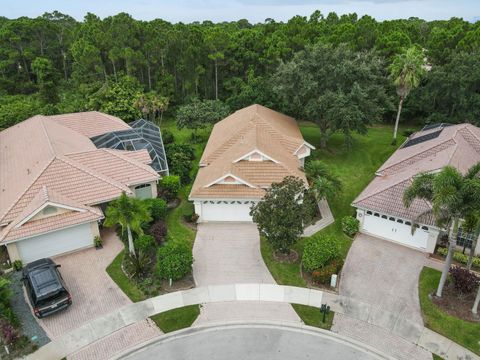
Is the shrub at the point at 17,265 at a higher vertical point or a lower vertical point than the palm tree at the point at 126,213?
lower

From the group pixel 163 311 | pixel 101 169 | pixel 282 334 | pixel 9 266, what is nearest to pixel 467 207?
pixel 282 334

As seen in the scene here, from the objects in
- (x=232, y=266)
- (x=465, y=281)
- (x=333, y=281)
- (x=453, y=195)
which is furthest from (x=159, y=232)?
(x=465, y=281)

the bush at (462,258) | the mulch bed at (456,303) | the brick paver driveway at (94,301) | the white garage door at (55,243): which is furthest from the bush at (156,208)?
the bush at (462,258)

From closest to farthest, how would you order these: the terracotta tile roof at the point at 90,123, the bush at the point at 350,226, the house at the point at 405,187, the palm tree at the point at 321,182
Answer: the house at the point at 405,187 → the bush at the point at 350,226 → the palm tree at the point at 321,182 → the terracotta tile roof at the point at 90,123

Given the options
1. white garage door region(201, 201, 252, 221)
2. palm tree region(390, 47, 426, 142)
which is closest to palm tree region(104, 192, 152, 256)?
white garage door region(201, 201, 252, 221)

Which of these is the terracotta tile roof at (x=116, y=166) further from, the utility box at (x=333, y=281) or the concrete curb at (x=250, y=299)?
the utility box at (x=333, y=281)

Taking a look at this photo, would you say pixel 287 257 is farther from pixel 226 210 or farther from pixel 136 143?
pixel 136 143

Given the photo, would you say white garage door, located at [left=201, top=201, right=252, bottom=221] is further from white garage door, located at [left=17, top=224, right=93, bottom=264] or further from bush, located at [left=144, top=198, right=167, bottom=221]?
white garage door, located at [left=17, top=224, right=93, bottom=264]
